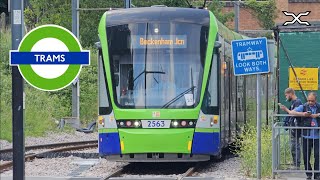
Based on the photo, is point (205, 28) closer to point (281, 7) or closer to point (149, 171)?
point (149, 171)

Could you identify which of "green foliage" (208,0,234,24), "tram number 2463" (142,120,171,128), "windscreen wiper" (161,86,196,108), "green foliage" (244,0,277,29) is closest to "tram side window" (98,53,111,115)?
"tram number 2463" (142,120,171,128)

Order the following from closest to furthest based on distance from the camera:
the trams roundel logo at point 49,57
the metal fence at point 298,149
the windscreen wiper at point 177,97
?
the trams roundel logo at point 49,57 < the metal fence at point 298,149 < the windscreen wiper at point 177,97

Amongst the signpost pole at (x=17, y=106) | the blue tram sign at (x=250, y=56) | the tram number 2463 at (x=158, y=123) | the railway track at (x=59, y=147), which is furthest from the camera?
the railway track at (x=59, y=147)

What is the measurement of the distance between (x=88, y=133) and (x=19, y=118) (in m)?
25.2

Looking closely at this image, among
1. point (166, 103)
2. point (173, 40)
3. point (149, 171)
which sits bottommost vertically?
point (149, 171)

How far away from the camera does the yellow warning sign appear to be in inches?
758

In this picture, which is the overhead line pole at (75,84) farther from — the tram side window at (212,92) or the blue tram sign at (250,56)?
the blue tram sign at (250,56)

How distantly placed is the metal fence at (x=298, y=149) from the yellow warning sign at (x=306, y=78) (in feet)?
12.2

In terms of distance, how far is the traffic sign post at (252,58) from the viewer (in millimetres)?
15109

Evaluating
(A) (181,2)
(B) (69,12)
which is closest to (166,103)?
(B) (69,12)

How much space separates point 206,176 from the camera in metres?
17.1

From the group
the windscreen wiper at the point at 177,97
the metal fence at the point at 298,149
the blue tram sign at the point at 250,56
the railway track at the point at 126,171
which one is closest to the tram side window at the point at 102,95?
the windscreen wiper at the point at 177,97

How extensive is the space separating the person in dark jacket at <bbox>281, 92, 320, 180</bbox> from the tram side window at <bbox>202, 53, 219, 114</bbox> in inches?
98.7

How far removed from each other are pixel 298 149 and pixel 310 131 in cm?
39
